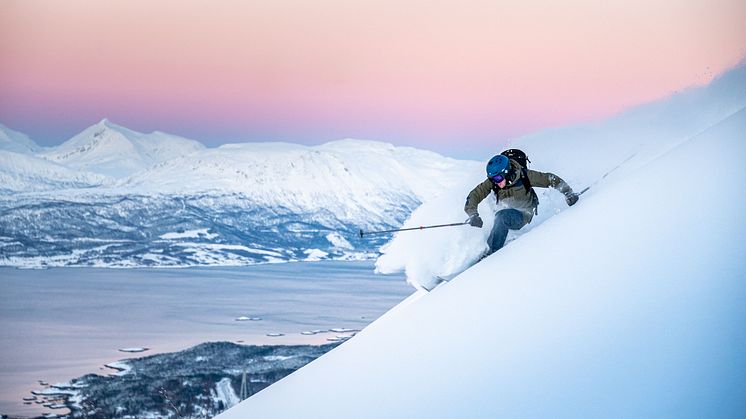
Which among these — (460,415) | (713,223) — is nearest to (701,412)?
(460,415)

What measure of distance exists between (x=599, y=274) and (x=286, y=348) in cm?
13636

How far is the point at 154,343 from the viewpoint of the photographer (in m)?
147

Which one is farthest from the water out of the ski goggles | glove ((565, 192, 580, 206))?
glove ((565, 192, 580, 206))

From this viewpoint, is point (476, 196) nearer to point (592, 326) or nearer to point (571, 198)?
point (571, 198)

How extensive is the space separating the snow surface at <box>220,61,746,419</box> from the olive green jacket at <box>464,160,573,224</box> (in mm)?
875

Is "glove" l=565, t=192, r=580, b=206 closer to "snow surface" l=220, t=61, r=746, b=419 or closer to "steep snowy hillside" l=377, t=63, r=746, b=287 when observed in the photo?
"steep snowy hillside" l=377, t=63, r=746, b=287

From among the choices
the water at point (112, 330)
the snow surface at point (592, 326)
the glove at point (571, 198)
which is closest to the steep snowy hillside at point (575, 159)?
the glove at point (571, 198)

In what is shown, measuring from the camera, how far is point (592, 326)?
11.3ft

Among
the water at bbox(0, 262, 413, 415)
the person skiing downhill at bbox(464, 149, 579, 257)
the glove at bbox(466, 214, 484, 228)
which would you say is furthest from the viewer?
the water at bbox(0, 262, 413, 415)

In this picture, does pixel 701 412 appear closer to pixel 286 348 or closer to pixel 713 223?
pixel 713 223

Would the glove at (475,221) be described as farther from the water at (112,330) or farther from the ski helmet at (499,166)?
the water at (112,330)

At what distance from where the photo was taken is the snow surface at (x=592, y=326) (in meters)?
2.73

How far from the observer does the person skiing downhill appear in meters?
7.22

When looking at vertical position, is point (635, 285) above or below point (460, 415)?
above
